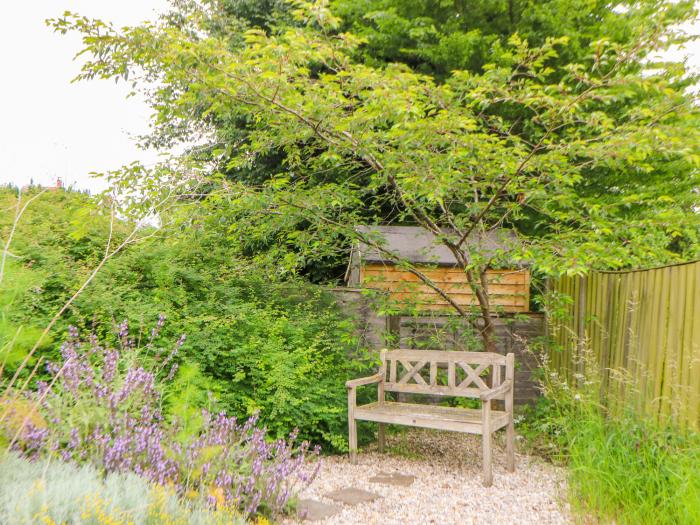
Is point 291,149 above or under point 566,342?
above

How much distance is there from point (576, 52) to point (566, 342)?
458 cm

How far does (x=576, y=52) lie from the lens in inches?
355

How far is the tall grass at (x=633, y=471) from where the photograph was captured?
342 cm

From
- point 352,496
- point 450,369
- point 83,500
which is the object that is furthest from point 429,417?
point 83,500

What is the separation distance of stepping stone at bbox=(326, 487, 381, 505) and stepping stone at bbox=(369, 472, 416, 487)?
0.36 metres

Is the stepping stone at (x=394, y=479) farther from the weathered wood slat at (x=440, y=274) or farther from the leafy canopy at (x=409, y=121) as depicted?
the weathered wood slat at (x=440, y=274)

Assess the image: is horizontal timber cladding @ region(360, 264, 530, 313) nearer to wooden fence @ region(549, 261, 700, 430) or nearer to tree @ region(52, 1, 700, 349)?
wooden fence @ region(549, 261, 700, 430)

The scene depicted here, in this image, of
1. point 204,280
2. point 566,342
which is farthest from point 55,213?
point 566,342

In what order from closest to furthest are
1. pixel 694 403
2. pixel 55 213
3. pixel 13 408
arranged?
1. pixel 13 408
2. pixel 694 403
3. pixel 55 213

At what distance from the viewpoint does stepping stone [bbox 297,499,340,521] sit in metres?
3.98

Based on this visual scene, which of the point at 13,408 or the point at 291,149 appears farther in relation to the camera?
the point at 291,149

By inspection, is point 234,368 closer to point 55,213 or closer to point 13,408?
point 13,408

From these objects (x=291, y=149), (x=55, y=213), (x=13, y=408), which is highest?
(x=291, y=149)

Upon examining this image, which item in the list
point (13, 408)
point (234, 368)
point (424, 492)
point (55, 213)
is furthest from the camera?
point (55, 213)
